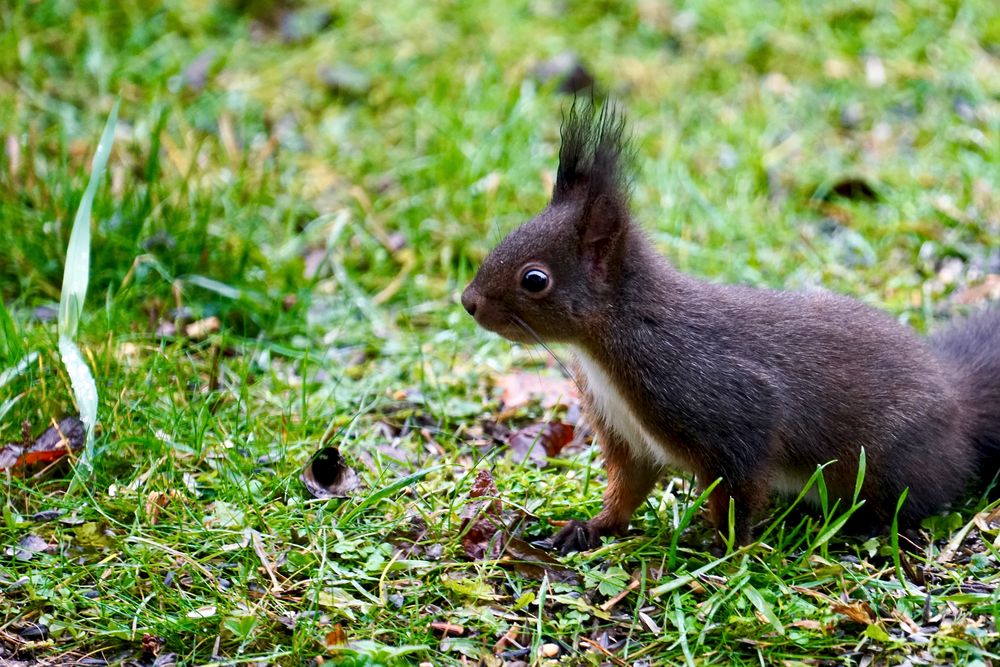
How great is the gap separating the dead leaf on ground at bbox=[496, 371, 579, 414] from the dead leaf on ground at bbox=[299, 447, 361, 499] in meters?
0.78

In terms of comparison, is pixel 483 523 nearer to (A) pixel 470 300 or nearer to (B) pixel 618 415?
(B) pixel 618 415

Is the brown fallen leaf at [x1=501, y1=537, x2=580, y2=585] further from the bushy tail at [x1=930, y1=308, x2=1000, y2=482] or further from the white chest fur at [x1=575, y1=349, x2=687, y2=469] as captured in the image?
the bushy tail at [x1=930, y1=308, x2=1000, y2=482]

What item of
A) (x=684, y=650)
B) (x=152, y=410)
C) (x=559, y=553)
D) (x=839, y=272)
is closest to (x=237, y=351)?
(x=152, y=410)

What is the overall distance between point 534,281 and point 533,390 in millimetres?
1116

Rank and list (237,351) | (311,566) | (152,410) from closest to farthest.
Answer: (311,566), (152,410), (237,351)

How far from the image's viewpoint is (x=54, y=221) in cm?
487

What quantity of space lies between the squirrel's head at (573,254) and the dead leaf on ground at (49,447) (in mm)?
1391

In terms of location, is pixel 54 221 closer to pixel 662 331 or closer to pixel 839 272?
pixel 662 331

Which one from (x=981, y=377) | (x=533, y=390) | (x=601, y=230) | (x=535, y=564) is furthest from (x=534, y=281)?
(x=981, y=377)

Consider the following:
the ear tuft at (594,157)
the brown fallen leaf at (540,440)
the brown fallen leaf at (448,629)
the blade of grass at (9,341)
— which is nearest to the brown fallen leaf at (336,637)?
the brown fallen leaf at (448,629)

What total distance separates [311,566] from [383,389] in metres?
1.19

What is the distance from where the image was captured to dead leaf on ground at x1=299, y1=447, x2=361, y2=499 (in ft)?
12.3

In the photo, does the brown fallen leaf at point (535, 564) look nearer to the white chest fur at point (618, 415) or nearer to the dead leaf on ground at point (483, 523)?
the dead leaf on ground at point (483, 523)

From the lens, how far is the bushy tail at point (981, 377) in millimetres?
3885
